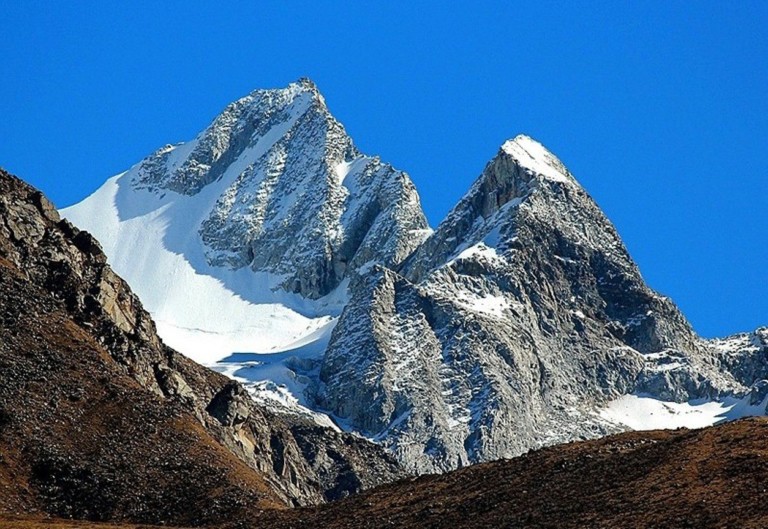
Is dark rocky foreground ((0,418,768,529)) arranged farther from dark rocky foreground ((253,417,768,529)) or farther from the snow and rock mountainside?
the snow and rock mountainside

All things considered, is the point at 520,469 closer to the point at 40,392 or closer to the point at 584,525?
the point at 584,525

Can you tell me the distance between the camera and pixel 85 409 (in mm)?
117188

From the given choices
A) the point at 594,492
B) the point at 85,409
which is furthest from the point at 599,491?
the point at 85,409

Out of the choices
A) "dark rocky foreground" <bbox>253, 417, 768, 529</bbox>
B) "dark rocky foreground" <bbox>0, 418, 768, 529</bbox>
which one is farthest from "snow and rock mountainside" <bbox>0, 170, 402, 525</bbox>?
"dark rocky foreground" <bbox>253, 417, 768, 529</bbox>

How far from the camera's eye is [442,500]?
86.8 metres

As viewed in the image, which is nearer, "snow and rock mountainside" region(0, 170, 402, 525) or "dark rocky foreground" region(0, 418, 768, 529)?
"dark rocky foreground" region(0, 418, 768, 529)

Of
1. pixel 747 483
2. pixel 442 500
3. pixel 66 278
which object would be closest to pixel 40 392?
pixel 66 278

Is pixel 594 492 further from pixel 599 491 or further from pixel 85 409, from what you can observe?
pixel 85 409

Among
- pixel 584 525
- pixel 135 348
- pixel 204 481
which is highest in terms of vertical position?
pixel 135 348

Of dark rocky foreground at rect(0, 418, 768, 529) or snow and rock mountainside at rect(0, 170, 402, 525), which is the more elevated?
snow and rock mountainside at rect(0, 170, 402, 525)

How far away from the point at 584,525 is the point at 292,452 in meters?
123

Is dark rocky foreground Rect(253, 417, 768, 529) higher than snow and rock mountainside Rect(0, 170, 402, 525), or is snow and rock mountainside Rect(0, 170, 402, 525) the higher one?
snow and rock mountainside Rect(0, 170, 402, 525)

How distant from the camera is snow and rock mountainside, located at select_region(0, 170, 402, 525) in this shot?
108062mm

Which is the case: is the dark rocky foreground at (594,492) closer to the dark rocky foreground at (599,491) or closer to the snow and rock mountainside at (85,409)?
the dark rocky foreground at (599,491)
